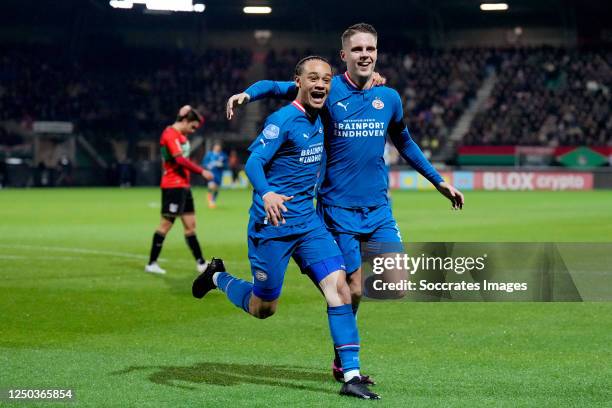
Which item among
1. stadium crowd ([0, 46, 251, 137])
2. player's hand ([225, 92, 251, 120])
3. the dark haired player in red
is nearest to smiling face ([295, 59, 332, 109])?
player's hand ([225, 92, 251, 120])

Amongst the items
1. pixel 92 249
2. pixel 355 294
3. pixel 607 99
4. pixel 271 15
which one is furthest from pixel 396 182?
pixel 355 294

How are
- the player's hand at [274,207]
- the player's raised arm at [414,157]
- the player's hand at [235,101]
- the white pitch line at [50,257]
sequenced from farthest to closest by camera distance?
1. the white pitch line at [50,257]
2. the player's raised arm at [414,157]
3. the player's hand at [235,101]
4. the player's hand at [274,207]

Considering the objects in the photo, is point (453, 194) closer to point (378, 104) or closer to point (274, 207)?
point (378, 104)

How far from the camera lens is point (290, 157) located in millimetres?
6789

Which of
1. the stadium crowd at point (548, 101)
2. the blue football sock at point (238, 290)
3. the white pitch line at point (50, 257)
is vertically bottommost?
the white pitch line at point (50, 257)

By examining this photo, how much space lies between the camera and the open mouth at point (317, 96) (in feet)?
22.0

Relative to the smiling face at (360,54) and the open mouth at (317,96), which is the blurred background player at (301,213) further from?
the smiling face at (360,54)

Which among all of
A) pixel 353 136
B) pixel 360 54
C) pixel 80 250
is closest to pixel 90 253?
pixel 80 250

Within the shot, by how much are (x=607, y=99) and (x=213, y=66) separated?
65.9 ft

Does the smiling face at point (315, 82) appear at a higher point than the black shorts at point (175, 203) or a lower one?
higher

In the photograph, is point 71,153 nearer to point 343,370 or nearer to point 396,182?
point 396,182

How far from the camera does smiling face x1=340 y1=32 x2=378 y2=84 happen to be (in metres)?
7.18

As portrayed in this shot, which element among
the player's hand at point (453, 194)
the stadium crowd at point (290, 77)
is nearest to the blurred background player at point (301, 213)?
the player's hand at point (453, 194)

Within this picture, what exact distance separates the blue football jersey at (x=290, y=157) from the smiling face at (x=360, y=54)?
0.60 meters
